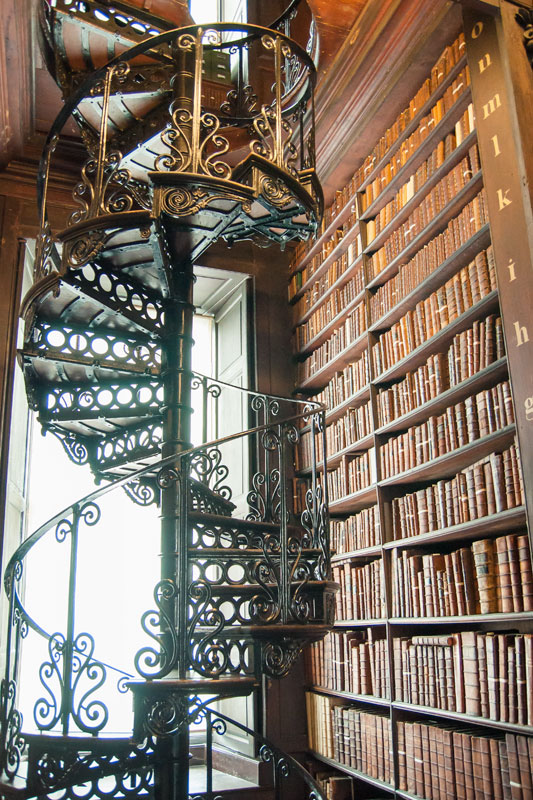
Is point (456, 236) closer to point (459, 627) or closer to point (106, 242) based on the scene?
point (106, 242)

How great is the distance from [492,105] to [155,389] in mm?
1916

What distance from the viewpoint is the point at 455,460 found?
2.86 m

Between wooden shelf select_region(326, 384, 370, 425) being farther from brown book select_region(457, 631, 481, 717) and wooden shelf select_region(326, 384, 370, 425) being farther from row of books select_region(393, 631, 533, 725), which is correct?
brown book select_region(457, 631, 481, 717)

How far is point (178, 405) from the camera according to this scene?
327cm

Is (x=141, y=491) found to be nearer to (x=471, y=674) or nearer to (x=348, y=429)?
(x=348, y=429)

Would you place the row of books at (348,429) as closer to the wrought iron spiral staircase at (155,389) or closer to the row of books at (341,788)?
the wrought iron spiral staircase at (155,389)

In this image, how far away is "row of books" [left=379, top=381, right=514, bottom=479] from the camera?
2.55m

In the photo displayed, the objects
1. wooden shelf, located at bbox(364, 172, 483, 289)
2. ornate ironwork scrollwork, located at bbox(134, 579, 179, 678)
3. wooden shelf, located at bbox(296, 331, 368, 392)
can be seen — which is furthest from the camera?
wooden shelf, located at bbox(296, 331, 368, 392)

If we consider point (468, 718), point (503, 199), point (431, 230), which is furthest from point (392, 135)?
point (468, 718)

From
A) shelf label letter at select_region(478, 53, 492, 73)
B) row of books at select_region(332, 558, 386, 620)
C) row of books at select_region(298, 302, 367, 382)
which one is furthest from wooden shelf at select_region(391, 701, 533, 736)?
shelf label letter at select_region(478, 53, 492, 73)

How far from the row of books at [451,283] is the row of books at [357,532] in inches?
39.0

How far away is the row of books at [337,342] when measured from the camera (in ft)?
12.5

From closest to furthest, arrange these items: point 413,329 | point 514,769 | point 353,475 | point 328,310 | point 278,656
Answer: point 514,769, point 278,656, point 413,329, point 353,475, point 328,310

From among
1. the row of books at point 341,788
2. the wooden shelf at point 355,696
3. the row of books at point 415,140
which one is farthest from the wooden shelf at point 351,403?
the row of books at point 341,788
